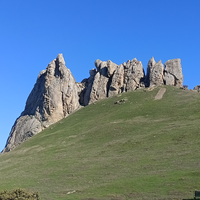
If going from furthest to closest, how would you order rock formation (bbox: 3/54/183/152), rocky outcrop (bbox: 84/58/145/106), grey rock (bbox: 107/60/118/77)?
A: grey rock (bbox: 107/60/118/77)
rocky outcrop (bbox: 84/58/145/106)
rock formation (bbox: 3/54/183/152)

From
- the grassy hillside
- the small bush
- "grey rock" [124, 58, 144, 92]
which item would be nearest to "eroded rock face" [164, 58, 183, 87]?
"grey rock" [124, 58, 144, 92]

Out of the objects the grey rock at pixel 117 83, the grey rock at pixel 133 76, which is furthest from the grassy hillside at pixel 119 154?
the grey rock at pixel 117 83

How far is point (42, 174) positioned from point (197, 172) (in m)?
25.7

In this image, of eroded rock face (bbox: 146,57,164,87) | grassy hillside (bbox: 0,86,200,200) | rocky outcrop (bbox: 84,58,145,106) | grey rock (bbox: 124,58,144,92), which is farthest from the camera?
rocky outcrop (bbox: 84,58,145,106)

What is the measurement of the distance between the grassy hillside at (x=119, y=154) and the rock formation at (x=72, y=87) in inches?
397

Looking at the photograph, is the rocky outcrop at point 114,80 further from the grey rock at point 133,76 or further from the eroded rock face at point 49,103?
the eroded rock face at point 49,103

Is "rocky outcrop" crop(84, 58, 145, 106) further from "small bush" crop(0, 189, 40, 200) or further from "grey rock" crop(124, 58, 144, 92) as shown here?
"small bush" crop(0, 189, 40, 200)

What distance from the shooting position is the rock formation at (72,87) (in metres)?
101

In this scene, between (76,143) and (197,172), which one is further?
Result: (76,143)

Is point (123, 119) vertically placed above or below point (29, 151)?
above

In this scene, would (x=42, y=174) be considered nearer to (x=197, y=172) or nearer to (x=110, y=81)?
(x=197, y=172)

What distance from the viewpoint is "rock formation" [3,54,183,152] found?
100875mm

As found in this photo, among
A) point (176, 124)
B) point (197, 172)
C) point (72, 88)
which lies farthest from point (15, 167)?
point (72, 88)

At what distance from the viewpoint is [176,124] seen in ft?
209
